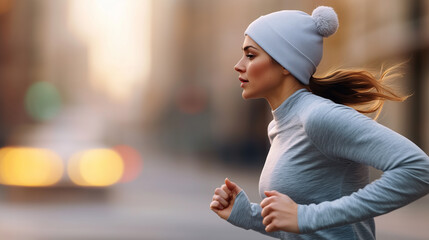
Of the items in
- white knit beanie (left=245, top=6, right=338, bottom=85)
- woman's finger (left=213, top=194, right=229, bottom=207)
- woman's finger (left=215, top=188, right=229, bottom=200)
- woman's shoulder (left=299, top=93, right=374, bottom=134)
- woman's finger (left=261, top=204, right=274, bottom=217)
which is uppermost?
white knit beanie (left=245, top=6, right=338, bottom=85)

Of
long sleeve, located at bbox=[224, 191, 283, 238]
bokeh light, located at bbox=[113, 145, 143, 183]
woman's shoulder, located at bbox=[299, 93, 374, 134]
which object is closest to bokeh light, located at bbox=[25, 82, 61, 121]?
bokeh light, located at bbox=[113, 145, 143, 183]

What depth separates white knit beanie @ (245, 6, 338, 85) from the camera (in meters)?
2.79

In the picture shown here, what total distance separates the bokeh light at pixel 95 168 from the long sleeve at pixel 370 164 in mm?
14336

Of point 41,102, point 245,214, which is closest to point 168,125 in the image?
point 41,102

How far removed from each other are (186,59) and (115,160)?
5499 cm

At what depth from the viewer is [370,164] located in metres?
2.48

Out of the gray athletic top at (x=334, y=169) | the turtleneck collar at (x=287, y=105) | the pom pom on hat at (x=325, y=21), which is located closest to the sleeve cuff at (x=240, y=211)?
the gray athletic top at (x=334, y=169)

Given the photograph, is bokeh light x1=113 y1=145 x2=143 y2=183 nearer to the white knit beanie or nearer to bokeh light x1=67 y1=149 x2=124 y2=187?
bokeh light x1=67 y1=149 x2=124 y2=187

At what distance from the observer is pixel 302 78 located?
2832 millimetres

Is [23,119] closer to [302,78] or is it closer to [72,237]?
[72,237]

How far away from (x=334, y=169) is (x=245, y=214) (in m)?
0.40

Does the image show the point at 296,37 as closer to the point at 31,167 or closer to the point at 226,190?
the point at 226,190

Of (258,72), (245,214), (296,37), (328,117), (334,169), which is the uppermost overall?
(296,37)

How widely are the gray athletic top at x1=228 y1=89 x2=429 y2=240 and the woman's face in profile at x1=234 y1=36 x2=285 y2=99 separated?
3.3 inches
